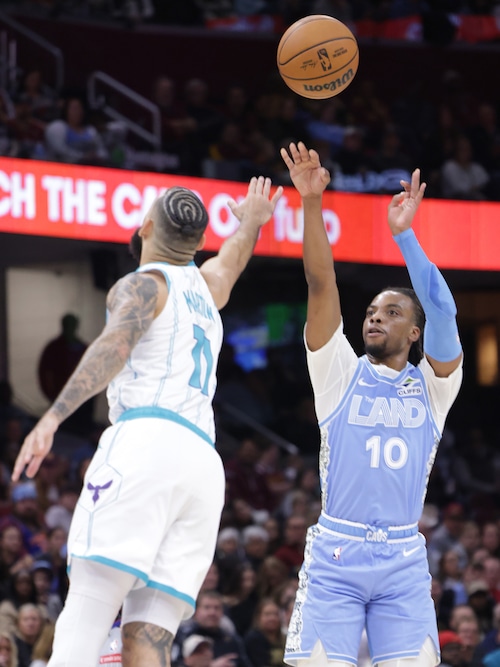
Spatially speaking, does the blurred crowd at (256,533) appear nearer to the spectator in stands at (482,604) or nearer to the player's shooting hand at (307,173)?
the spectator in stands at (482,604)

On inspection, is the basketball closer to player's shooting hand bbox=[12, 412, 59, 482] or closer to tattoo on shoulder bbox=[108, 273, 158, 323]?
tattoo on shoulder bbox=[108, 273, 158, 323]

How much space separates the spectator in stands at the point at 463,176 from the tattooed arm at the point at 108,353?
428 inches

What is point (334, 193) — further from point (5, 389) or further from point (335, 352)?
point (335, 352)

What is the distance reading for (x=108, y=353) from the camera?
3.85 metres

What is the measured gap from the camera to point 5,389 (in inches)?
528

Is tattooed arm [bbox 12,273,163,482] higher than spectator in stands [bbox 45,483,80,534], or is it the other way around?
tattooed arm [bbox 12,273,163,482]

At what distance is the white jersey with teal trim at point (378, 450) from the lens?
502 cm

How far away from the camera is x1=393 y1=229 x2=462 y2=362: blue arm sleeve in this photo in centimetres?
509

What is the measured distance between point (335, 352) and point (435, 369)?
1.49 feet

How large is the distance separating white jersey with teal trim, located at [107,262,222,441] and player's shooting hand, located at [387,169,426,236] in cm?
135

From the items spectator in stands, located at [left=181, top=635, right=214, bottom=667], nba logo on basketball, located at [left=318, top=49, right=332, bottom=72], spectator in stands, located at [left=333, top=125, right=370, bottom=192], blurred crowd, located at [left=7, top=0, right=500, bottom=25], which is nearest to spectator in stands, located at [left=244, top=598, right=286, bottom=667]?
spectator in stands, located at [left=181, top=635, right=214, bottom=667]

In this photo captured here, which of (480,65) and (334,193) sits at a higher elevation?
(480,65)

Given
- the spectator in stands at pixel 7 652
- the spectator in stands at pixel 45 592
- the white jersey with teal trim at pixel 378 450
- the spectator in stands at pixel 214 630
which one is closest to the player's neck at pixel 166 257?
the white jersey with teal trim at pixel 378 450

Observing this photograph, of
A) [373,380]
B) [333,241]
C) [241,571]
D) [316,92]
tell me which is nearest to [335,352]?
[373,380]
